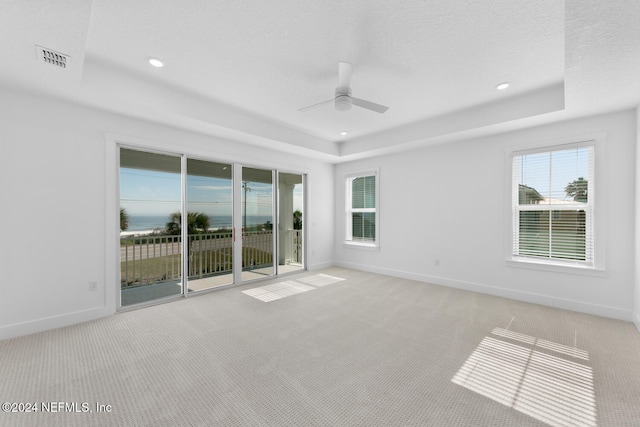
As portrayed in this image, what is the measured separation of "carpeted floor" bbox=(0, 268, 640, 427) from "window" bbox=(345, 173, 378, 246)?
102 inches

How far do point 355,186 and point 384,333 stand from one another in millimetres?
3958

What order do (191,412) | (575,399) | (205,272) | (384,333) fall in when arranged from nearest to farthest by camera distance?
(191,412)
(575,399)
(384,333)
(205,272)

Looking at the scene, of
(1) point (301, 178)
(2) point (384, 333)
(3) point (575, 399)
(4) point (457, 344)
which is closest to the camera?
(3) point (575, 399)

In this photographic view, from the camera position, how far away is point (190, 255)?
14.7ft

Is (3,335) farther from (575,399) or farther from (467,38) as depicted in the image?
(467,38)

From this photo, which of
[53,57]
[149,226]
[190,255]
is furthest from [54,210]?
[190,255]

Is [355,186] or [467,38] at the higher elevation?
[467,38]

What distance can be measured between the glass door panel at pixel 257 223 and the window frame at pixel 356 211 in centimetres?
190

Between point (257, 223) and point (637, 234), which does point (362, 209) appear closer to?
point (257, 223)

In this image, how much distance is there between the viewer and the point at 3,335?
2.77 metres

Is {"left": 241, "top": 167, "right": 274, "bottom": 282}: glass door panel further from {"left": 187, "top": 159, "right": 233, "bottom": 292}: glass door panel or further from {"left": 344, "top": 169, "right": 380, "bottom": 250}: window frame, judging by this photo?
{"left": 344, "top": 169, "right": 380, "bottom": 250}: window frame

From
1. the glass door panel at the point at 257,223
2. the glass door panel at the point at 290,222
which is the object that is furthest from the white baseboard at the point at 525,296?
the glass door panel at the point at 257,223

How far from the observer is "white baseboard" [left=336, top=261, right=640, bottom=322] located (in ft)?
11.0

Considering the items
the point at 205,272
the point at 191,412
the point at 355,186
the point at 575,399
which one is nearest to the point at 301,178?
the point at 355,186
